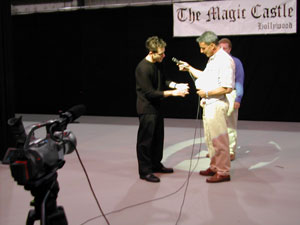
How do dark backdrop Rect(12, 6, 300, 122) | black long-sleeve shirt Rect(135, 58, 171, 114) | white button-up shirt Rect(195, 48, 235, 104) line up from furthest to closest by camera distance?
dark backdrop Rect(12, 6, 300, 122)
black long-sleeve shirt Rect(135, 58, 171, 114)
white button-up shirt Rect(195, 48, 235, 104)

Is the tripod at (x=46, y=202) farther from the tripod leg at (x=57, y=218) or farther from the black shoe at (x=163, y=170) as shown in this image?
the black shoe at (x=163, y=170)

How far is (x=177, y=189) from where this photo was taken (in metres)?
3.09

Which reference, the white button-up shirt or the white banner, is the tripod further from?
the white banner

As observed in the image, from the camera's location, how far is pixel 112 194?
301cm

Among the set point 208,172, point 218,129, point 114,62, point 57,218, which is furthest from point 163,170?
point 114,62

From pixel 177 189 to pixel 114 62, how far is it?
5099 mm

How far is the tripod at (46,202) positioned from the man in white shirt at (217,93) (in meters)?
1.94

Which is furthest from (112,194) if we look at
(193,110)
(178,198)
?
(193,110)

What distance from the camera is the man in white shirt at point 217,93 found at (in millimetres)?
3008

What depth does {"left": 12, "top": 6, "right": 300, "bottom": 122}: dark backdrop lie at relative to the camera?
6.73 metres

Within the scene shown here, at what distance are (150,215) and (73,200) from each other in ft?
2.36

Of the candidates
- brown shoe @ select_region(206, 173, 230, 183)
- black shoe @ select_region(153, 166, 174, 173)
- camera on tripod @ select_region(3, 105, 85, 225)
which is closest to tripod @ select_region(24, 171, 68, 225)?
camera on tripod @ select_region(3, 105, 85, 225)

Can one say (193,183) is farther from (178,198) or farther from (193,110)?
(193,110)

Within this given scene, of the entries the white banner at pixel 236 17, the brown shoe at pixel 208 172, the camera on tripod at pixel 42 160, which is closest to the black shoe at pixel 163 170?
the brown shoe at pixel 208 172
